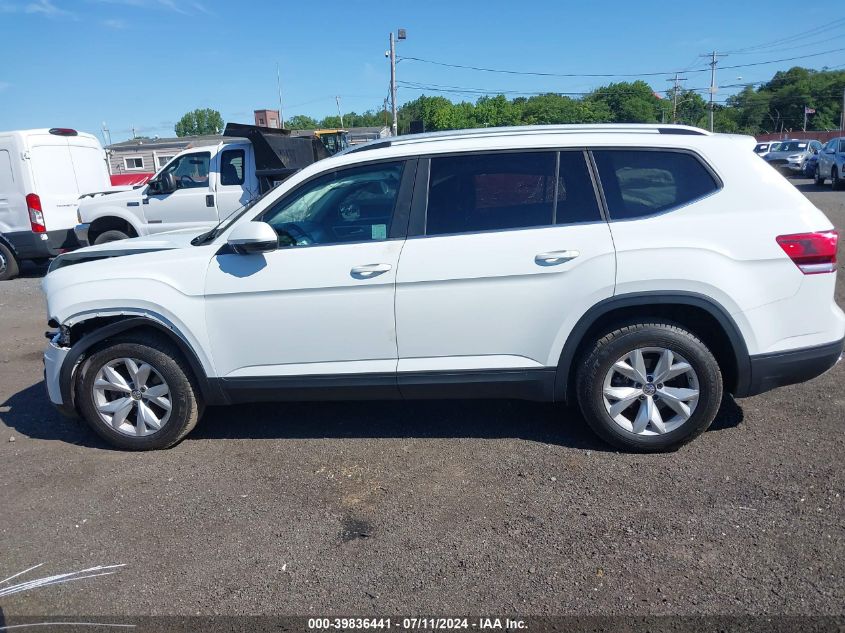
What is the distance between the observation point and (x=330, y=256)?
4.16 m

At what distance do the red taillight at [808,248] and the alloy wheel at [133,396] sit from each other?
384 centimetres

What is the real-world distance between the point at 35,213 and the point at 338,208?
360 inches

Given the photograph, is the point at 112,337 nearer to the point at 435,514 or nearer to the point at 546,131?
the point at 435,514

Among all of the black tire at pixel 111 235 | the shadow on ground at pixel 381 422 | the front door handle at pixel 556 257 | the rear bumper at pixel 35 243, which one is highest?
the front door handle at pixel 556 257

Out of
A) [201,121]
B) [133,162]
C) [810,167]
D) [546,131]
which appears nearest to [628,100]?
[810,167]

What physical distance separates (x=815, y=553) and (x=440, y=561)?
1.70 metres

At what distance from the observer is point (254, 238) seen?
4.07m

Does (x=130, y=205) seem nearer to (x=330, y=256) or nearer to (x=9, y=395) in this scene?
(x=9, y=395)

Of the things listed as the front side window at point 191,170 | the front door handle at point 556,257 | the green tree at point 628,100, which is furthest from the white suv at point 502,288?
the green tree at point 628,100

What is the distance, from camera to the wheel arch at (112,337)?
173 inches

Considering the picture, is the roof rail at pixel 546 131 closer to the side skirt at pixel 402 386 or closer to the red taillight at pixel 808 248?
the red taillight at pixel 808 248

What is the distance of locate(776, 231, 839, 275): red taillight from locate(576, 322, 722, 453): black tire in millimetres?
697

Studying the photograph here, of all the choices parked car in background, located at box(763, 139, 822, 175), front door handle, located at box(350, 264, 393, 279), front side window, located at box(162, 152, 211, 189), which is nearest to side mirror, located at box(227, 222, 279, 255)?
front door handle, located at box(350, 264, 393, 279)

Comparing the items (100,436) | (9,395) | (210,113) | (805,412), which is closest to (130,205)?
(9,395)
